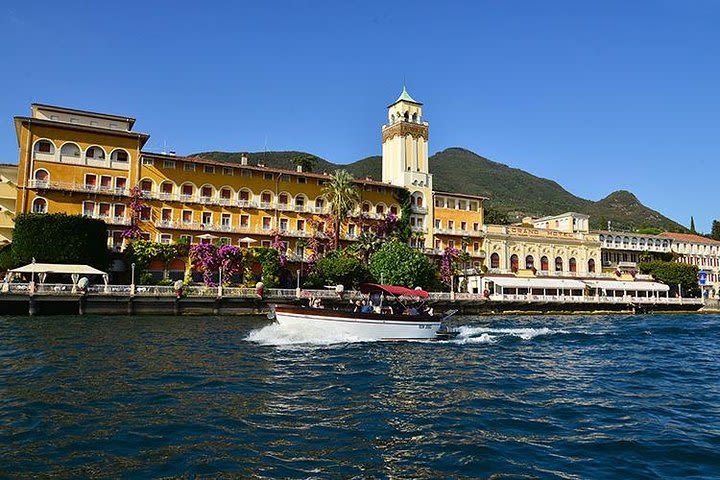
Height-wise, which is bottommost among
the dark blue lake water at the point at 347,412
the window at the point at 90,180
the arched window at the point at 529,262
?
the dark blue lake water at the point at 347,412

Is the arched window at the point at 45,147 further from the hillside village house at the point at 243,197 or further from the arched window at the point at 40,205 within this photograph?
the arched window at the point at 40,205

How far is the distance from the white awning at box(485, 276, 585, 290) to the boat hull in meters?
38.1

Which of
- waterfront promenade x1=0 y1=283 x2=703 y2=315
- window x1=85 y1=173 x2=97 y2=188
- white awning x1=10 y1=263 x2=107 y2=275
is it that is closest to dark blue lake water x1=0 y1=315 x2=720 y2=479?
waterfront promenade x1=0 y1=283 x2=703 y2=315

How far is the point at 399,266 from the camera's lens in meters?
53.6

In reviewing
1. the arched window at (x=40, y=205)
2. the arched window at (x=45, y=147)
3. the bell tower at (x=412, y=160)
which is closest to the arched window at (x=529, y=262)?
the bell tower at (x=412, y=160)

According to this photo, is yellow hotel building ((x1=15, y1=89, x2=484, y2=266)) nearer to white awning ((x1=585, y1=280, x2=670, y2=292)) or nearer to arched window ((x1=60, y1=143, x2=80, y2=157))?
arched window ((x1=60, y1=143, x2=80, y2=157))

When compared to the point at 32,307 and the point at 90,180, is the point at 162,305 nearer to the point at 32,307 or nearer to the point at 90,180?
the point at 32,307

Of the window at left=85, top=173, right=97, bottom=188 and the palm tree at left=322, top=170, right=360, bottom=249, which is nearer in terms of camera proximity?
the window at left=85, top=173, right=97, bottom=188

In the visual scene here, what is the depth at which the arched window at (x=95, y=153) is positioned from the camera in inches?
2002

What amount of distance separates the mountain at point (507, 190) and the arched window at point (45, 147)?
94071mm

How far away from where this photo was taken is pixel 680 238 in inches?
3538

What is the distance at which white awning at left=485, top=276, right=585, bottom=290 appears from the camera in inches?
2503

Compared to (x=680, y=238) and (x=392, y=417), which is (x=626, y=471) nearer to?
(x=392, y=417)

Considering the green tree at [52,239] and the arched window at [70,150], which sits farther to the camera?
the arched window at [70,150]
